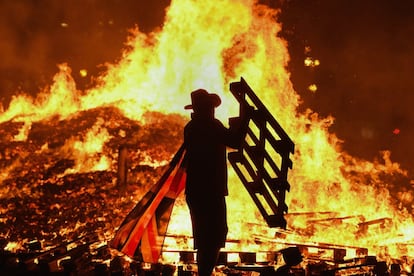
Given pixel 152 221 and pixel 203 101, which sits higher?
pixel 203 101

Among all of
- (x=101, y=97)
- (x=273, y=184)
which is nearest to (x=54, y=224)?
(x=273, y=184)

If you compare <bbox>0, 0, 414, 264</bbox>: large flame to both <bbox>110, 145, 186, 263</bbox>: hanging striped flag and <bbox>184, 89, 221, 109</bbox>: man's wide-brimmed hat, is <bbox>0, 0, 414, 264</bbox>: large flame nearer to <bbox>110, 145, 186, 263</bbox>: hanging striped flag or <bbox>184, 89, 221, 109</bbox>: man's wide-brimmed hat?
<bbox>110, 145, 186, 263</bbox>: hanging striped flag

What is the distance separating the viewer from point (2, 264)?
21.6ft

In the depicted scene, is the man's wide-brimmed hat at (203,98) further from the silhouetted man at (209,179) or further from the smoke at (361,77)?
the smoke at (361,77)

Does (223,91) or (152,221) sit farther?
(223,91)

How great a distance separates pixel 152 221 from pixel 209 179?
1.12m

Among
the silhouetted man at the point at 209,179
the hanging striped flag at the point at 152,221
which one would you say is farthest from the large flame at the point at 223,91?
the silhouetted man at the point at 209,179

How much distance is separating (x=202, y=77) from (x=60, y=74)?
29.2ft

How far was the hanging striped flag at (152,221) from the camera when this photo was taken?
5914 mm

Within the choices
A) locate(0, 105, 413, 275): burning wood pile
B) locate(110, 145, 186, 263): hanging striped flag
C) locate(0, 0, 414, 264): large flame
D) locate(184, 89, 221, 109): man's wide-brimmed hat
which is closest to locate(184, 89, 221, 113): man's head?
locate(184, 89, 221, 109): man's wide-brimmed hat

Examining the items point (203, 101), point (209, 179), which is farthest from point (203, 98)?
point (209, 179)

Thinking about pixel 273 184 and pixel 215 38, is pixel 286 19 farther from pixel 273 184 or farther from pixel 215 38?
pixel 273 184

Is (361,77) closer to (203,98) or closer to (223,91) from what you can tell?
(223,91)

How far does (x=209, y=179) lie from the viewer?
17.7 ft
